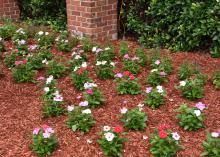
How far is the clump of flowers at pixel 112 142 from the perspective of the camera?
3.22 metres

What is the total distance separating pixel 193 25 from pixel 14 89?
8.49ft

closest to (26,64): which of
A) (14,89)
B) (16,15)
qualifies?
(14,89)

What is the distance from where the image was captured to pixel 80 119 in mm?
3654

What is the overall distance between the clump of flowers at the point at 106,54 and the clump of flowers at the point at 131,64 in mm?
260

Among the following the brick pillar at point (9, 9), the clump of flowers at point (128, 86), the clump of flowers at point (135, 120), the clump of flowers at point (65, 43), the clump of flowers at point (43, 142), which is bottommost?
the clump of flowers at point (43, 142)

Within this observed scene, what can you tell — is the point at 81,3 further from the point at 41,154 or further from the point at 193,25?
the point at 41,154

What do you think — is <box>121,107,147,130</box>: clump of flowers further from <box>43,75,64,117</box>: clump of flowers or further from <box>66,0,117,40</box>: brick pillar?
<box>66,0,117,40</box>: brick pillar

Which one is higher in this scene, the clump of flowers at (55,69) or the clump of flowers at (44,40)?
the clump of flowers at (44,40)

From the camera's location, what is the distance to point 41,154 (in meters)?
3.32

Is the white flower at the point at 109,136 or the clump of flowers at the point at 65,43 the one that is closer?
the white flower at the point at 109,136

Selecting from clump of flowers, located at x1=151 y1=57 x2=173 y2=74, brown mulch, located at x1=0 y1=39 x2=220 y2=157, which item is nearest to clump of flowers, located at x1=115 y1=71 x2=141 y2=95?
brown mulch, located at x1=0 y1=39 x2=220 y2=157

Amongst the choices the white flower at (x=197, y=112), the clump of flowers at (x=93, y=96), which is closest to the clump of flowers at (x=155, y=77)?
the clump of flowers at (x=93, y=96)

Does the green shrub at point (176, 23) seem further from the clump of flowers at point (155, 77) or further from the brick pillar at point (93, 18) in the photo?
the clump of flowers at point (155, 77)

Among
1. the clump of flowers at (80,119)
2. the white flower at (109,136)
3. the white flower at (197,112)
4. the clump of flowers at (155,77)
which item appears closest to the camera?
the white flower at (109,136)
